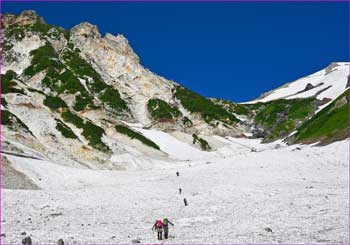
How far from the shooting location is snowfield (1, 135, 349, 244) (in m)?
27.1

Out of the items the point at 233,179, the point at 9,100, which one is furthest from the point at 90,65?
the point at 233,179

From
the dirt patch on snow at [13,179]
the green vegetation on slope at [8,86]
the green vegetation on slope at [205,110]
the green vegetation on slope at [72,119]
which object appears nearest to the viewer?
the dirt patch on snow at [13,179]

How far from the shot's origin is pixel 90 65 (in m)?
194

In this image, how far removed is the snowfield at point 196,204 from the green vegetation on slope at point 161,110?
9201cm

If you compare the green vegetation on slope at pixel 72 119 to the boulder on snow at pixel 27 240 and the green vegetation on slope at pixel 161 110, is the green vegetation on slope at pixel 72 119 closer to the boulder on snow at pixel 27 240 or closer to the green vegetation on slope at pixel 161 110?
the green vegetation on slope at pixel 161 110

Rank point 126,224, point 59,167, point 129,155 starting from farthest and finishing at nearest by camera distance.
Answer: point 129,155
point 59,167
point 126,224

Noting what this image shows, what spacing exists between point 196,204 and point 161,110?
124 meters

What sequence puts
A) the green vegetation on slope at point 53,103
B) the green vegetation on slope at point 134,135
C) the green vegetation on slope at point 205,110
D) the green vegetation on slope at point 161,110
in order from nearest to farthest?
the green vegetation on slope at point 53,103 < the green vegetation on slope at point 134,135 < the green vegetation on slope at point 161,110 < the green vegetation on slope at point 205,110

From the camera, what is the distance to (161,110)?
164 m

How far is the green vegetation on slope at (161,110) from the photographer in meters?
161

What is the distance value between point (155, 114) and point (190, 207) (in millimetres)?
123878

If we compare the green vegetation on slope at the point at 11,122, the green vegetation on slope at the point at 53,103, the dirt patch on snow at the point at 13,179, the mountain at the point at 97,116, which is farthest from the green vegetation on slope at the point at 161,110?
the dirt patch on snow at the point at 13,179

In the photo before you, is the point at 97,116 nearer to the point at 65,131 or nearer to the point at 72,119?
the point at 72,119

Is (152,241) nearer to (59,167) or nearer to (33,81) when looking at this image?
(59,167)
